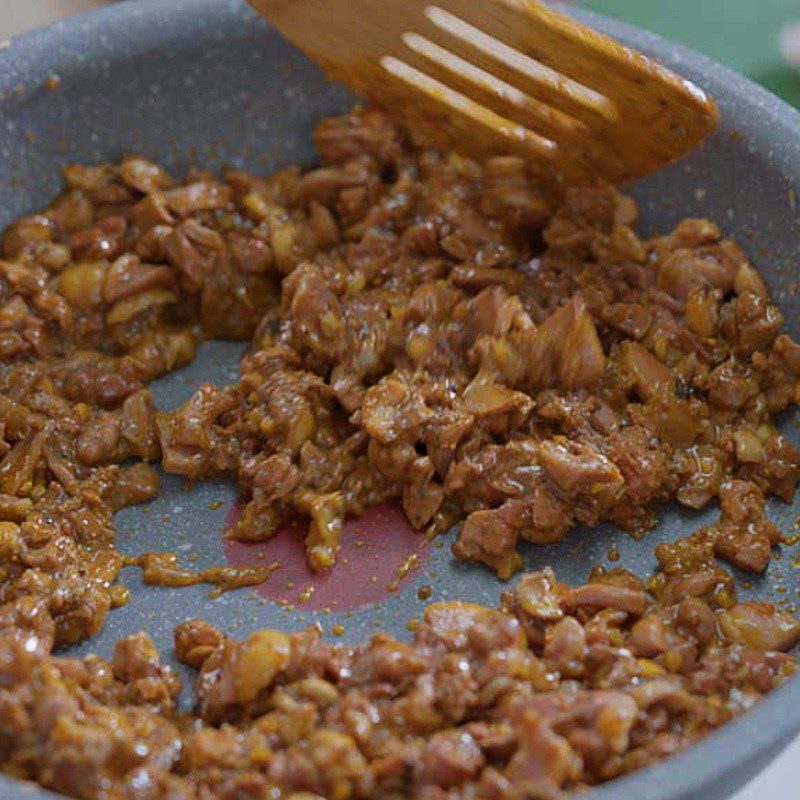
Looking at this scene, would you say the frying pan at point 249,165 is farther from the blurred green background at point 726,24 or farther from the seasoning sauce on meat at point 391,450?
the blurred green background at point 726,24

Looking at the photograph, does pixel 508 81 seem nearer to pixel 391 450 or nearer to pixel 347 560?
pixel 391 450

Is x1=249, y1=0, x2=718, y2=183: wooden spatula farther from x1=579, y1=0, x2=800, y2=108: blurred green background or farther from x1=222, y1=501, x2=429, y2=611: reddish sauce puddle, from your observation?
x1=579, y1=0, x2=800, y2=108: blurred green background

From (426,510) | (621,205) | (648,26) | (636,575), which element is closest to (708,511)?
(636,575)

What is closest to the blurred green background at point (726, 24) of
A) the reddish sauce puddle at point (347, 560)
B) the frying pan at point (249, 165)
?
the frying pan at point (249, 165)

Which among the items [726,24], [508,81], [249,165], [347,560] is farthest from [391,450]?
[726,24]

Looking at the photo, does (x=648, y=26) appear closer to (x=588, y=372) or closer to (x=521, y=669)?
(x=588, y=372)

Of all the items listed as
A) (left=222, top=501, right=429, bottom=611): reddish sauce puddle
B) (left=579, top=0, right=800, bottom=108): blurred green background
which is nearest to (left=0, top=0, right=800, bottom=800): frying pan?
(left=222, top=501, right=429, bottom=611): reddish sauce puddle
